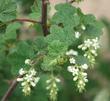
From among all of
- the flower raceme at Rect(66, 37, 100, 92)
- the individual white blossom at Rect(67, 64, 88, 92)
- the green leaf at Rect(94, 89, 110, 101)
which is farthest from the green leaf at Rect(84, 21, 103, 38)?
the green leaf at Rect(94, 89, 110, 101)

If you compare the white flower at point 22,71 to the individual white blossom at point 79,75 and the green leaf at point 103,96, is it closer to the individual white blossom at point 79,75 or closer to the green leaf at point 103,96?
the individual white blossom at point 79,75

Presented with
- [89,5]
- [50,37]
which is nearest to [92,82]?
[89,5]

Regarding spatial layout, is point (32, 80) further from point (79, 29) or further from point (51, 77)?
point (79, 29)

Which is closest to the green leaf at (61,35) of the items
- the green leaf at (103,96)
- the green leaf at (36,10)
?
the green leaf at (36,10)

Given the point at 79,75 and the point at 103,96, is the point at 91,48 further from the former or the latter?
the point at 103,96

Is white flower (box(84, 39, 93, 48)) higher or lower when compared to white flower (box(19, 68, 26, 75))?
higher

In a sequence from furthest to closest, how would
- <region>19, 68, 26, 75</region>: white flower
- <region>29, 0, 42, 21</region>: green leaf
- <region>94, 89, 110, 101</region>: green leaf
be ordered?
Answer: <region>94, 89, 110, 101</region>: green leaf < <region>29, 0, 42, 21</region>: green leaf < <region>19, 68, 26, 75</region>: white flower

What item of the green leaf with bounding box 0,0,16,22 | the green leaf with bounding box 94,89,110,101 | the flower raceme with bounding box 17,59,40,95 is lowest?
the green leaf with bounding box 94,89,110,101

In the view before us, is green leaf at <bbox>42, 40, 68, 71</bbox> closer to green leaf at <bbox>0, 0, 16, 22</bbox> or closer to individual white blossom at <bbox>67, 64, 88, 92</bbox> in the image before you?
individual white blossom at <bbox>67, 64, 88, 92</bbox>
